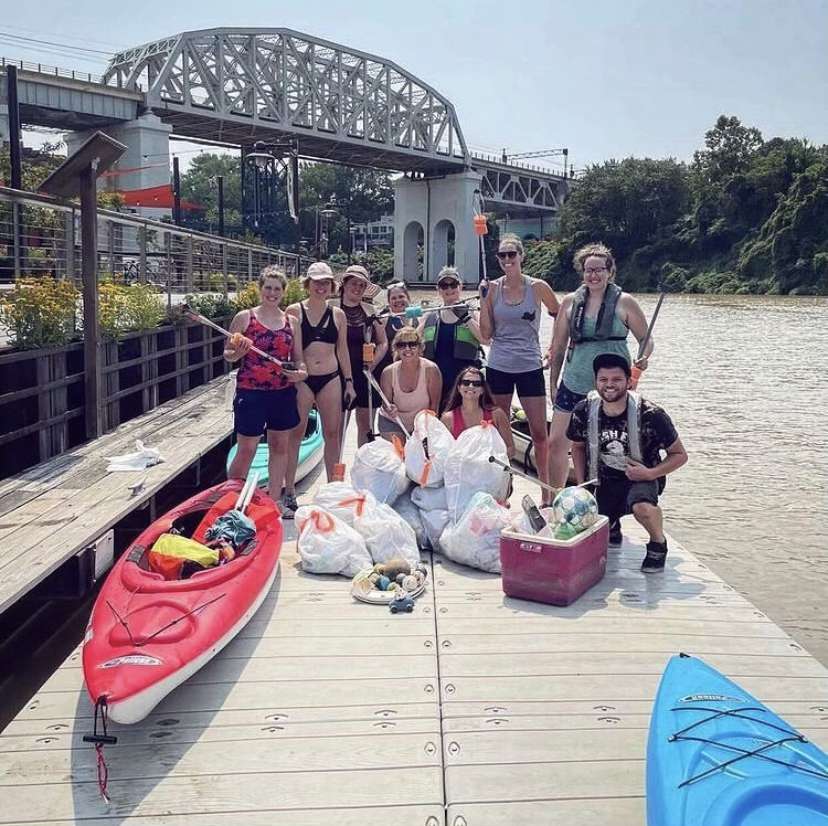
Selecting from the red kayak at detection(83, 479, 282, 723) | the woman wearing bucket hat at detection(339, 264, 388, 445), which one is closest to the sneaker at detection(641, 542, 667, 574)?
the red kayak at detection(83, 479, 282, 723)

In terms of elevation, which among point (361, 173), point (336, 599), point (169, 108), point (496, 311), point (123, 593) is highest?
point (361, 173)

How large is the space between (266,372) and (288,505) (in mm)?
1114

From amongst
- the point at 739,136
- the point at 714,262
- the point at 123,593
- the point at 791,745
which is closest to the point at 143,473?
the point at 123,593

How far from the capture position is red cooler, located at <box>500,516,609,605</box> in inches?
174

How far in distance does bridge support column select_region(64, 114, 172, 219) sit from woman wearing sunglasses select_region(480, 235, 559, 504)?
39440mm

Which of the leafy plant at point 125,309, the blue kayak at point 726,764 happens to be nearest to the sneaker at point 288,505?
the leafy plant at point 125,309

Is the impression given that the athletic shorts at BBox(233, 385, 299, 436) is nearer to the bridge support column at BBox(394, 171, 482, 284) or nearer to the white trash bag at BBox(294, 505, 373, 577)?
the white trash bag at BBox(294, 505, 373, 577)

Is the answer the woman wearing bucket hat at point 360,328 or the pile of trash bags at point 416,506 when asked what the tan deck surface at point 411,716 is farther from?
the woman wearing bucket hat at point 360,328

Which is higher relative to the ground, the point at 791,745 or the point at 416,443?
the point at 416,443

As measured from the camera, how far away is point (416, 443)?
550 cm

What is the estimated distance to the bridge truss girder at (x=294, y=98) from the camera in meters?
56.6

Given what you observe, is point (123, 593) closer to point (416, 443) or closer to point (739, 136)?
point (416, 443)

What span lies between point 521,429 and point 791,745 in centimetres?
570

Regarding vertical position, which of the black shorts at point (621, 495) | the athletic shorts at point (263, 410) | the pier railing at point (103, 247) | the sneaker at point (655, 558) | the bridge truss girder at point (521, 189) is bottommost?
the sneaker at point (655, 558)
